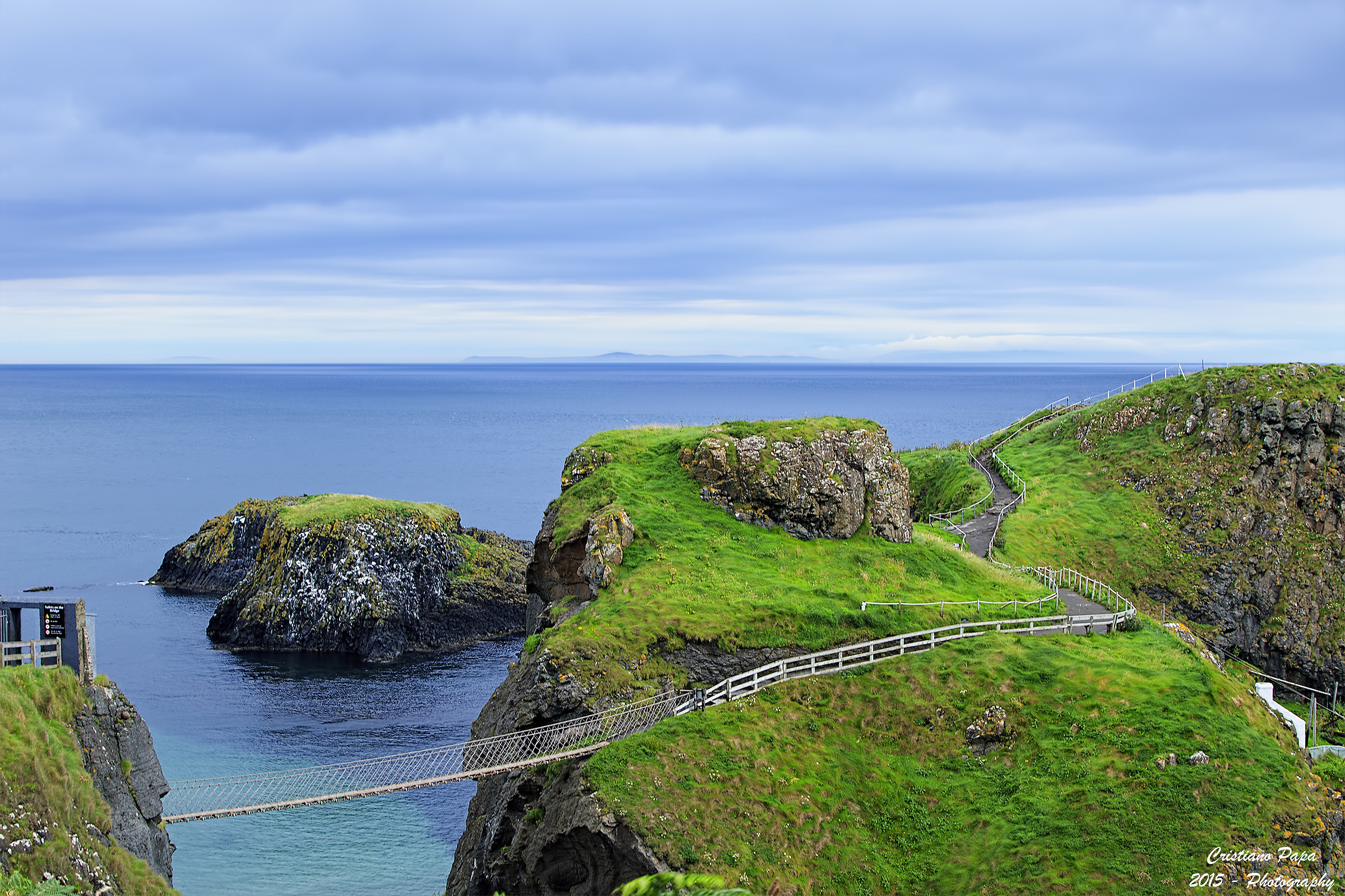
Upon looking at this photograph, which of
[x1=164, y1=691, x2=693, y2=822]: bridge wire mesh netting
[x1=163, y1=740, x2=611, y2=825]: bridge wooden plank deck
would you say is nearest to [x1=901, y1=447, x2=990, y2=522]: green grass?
[x1=164, y1=691, x2=693, y2=822]: bridge wire mesh netting

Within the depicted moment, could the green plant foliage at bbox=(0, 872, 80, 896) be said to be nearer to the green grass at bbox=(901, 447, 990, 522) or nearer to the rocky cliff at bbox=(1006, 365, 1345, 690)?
the rocky cliff at bbox=(1006, 365, 1345, 690)

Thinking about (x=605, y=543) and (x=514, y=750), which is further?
(x=605, y=543)

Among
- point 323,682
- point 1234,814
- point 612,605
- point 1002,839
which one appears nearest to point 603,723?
point 612,605

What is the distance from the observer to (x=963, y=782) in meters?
33.9

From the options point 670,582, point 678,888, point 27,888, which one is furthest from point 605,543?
point 678,888

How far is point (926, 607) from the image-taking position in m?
42.8

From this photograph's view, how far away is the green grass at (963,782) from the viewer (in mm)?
29766

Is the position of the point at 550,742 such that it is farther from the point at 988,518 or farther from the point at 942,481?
the point at 942,481

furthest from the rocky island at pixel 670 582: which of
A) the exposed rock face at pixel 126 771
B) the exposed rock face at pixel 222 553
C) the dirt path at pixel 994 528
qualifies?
the exposed rock face at pixel 222 553

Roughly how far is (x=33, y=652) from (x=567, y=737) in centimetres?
1502

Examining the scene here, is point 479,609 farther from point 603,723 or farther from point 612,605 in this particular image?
point 603,723

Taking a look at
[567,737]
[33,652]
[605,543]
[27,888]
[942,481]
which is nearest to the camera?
[27,888]

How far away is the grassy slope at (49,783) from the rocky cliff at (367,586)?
4452 cm

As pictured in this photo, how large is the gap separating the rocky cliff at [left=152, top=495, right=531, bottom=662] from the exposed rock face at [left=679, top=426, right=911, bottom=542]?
26.5m
